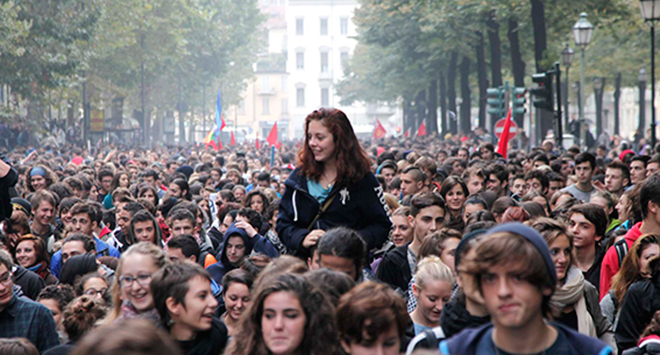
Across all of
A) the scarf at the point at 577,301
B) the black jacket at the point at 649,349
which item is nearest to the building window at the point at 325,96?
the scarf at the point at 577,301

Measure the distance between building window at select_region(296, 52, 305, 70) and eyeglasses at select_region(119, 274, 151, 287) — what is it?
441 ft

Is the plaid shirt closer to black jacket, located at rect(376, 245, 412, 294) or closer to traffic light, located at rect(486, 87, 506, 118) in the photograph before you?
black jacket, located at rect(376, 245, 412, 294)

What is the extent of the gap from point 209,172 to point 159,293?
48.4 feet

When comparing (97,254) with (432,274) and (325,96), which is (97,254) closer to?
(432,274)

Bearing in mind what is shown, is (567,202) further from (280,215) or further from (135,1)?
(135,1)

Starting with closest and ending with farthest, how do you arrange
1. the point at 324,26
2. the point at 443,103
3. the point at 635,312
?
the point at 635,312 < the point at 443,103 < the point at 324,26

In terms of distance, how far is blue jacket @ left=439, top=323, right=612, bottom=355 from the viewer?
3.53m

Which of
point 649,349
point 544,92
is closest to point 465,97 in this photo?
point 544,92

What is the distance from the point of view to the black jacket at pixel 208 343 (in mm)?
5196

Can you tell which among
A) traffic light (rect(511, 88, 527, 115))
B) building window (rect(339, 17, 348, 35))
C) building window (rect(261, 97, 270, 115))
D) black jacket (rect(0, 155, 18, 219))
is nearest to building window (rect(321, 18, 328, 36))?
building window (rect(339, 17, 348, 35))

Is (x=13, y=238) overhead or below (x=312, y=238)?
below

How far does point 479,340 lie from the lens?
354cm

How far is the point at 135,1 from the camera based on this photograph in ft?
142

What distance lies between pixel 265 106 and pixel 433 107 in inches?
3404
